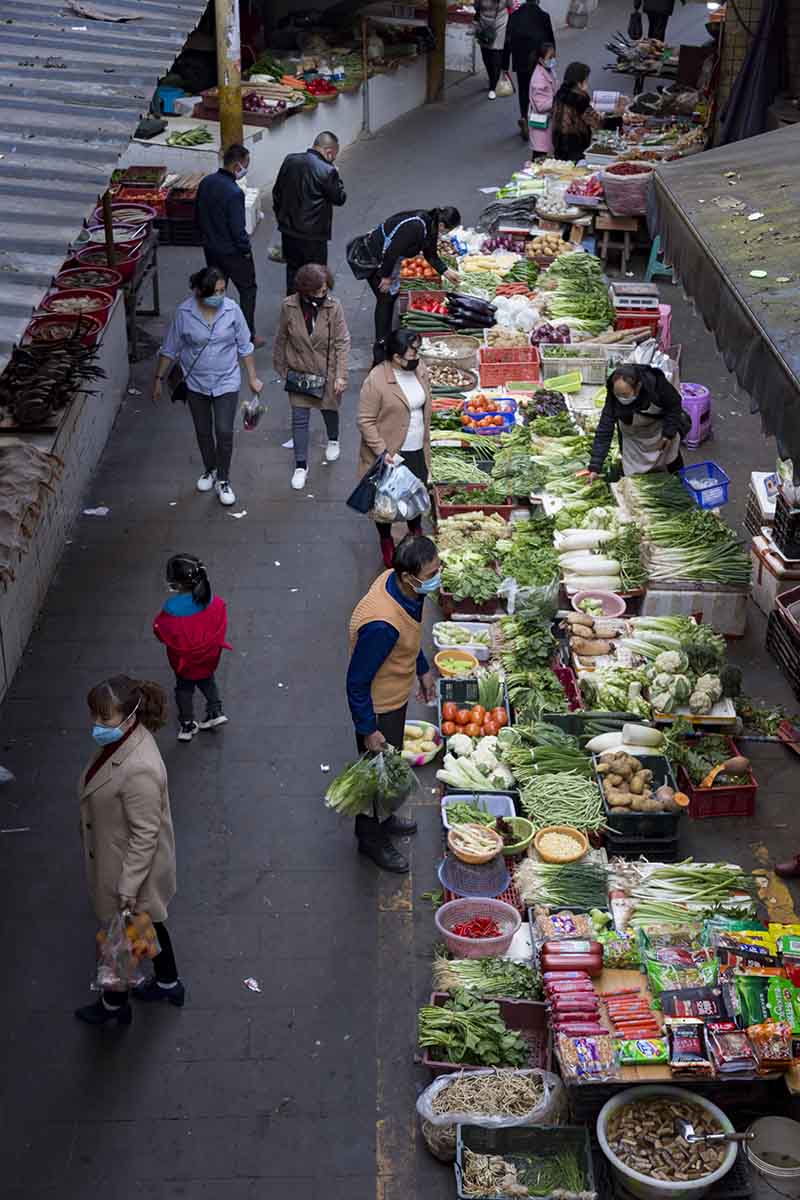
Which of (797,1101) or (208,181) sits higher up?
(208,181)

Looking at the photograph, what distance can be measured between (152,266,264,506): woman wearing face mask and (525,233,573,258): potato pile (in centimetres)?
562

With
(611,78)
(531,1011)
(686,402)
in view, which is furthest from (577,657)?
(611,78)

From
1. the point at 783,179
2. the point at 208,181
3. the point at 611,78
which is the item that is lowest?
the point at 611,78

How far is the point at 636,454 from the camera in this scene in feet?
33.9

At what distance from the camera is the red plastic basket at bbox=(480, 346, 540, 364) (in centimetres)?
1300

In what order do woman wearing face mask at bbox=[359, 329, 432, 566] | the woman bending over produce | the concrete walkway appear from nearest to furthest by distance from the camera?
the concrete walkway, woman wearing face mask at bbox=[359, 329, 432, 566], the woman bending over produce

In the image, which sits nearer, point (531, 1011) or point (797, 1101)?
point (797, 1101)

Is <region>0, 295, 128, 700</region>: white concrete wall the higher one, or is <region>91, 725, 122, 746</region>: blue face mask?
<region>91, 725, 122, 746</region>: blue face mask

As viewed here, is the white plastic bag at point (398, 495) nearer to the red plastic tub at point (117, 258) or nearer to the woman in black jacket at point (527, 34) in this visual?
the red plastic tub at point (117, 258)

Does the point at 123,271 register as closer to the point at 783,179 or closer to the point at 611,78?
the point at 783,179

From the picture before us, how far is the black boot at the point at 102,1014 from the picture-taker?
6613mm

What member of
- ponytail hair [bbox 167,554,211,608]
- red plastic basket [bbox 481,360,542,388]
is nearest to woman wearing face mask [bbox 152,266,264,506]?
red plastic basket [bbox 481,360,542,388]

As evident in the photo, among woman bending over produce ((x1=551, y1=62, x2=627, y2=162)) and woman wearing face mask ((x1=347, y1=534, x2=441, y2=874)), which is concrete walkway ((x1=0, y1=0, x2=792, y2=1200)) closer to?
woman wearing face mask ((x1=347, y1=534, x2=441, y2=874))

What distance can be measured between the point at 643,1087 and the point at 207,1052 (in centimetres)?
202
